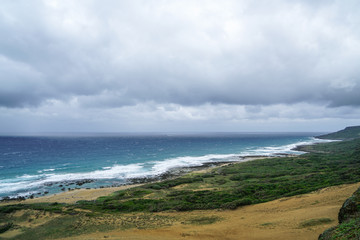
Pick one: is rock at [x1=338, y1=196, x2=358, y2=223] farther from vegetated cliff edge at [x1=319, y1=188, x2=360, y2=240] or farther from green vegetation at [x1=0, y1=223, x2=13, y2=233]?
green vegetation at [x1=0, y1=223, x2=13, y2=233]

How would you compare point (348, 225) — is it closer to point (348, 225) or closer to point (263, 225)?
point (348, 225)

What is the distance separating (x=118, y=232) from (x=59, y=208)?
1360 centimetres

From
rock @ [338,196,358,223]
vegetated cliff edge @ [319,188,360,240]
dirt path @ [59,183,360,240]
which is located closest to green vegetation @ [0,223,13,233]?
dirt path @ [59,183,360,240]

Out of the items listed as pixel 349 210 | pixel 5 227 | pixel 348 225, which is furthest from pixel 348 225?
pixel 5 227

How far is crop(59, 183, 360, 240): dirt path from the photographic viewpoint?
13.3 metres

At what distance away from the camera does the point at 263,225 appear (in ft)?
49.4

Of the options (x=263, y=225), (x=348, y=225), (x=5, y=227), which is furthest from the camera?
(x=5, y=227)

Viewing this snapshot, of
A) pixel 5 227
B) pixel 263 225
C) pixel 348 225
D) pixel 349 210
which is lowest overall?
pixel 5 227

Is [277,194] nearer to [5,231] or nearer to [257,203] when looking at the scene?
[257,203]

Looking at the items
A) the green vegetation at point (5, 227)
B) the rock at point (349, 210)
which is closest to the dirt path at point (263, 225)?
the rock at point (349, 210)

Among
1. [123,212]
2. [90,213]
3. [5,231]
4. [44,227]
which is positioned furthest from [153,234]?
[5,231]

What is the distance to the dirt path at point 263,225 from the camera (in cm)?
1327

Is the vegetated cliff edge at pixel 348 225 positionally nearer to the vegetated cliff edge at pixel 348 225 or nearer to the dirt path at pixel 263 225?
the vegetated cliff edge at pixel 348 225

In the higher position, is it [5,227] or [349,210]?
[349,210]
